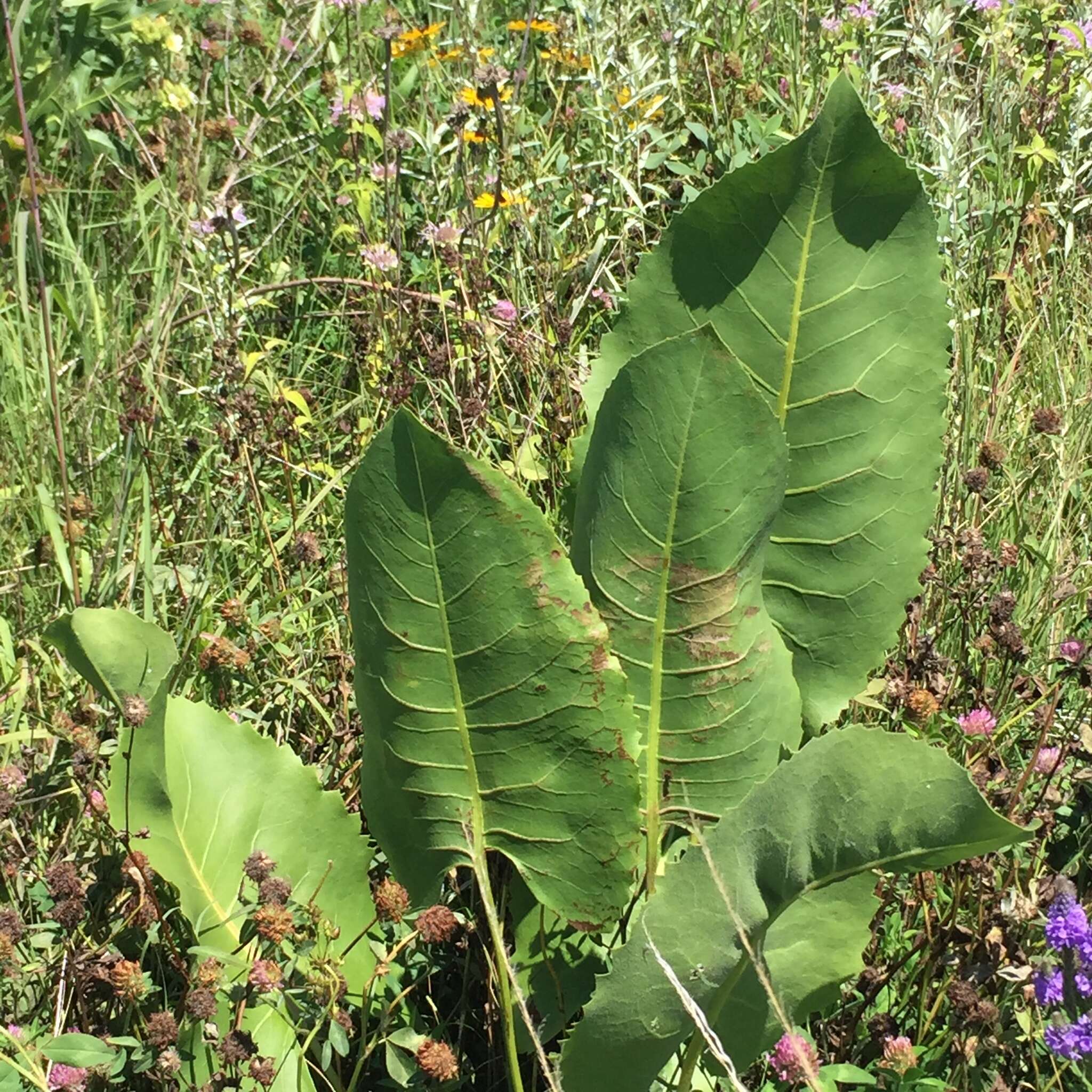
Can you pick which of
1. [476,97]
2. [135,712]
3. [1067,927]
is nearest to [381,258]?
[476,97]

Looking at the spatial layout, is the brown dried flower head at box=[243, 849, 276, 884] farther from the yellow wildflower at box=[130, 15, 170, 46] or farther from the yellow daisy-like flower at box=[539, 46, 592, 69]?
the yellow daisy-like flower at box=[539, 46, 592, 69]

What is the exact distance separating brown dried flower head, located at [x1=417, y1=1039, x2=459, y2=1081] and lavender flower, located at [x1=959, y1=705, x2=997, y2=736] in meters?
0.81

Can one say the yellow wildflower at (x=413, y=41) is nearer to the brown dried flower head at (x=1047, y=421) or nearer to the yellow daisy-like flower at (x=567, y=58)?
the yellow daisy-like flower at (x=567, y=58)

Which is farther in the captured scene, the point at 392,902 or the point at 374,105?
the point at 374,105

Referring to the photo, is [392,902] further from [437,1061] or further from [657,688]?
[657,688]

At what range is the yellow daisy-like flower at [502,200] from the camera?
2.77m

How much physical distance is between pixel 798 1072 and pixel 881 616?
1.79ft

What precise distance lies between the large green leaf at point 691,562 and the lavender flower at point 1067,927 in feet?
1.07

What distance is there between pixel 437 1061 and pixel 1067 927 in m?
0.65

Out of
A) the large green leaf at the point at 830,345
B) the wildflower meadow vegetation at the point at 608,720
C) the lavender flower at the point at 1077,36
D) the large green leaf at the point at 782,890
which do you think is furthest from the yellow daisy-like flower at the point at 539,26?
the large green leaf at the point at 782,890

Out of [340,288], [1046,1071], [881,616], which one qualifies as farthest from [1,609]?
[1046,1071]

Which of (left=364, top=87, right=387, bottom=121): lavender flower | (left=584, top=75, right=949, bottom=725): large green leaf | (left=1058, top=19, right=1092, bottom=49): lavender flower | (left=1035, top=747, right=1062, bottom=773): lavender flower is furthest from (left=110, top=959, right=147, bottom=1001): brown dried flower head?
(left=1058, top=19, right=1092, bottom=49): lavender flower

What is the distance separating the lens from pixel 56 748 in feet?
6.19

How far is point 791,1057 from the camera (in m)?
1.32
